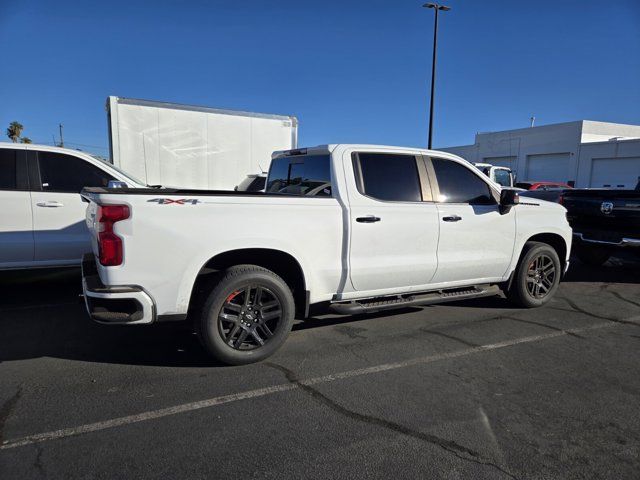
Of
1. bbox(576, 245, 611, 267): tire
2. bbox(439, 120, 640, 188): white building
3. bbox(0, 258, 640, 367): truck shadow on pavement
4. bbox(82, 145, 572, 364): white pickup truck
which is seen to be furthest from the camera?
bbox(439, 120, 640, 188): white building

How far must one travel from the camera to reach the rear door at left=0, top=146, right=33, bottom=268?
5617 millimetres

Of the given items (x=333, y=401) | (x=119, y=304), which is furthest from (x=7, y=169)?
(x=333, y=401)

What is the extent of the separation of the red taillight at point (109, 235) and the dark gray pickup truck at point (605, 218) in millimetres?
7257

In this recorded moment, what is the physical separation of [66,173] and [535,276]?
6.17m

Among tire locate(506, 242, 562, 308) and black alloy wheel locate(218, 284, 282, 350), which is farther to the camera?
tire locate(506, 242, 562, 308)

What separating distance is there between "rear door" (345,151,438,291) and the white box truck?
7.42 metres

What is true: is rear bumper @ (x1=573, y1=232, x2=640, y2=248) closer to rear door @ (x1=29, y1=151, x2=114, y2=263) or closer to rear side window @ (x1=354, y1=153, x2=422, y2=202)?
rear side window @ (x1=354, y1=153, x2=422, y2=202)

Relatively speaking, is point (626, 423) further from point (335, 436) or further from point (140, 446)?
point (140, 446)

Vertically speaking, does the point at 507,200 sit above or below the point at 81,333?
above

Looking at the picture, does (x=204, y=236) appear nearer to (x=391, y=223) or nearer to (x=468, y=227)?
(x=391, y=223)

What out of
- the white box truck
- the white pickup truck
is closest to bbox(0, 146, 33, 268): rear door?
the white pickup truck

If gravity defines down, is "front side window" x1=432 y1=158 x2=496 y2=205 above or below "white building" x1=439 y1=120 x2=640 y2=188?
below

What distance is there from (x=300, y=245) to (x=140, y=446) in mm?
1970

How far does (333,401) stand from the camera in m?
3.35
